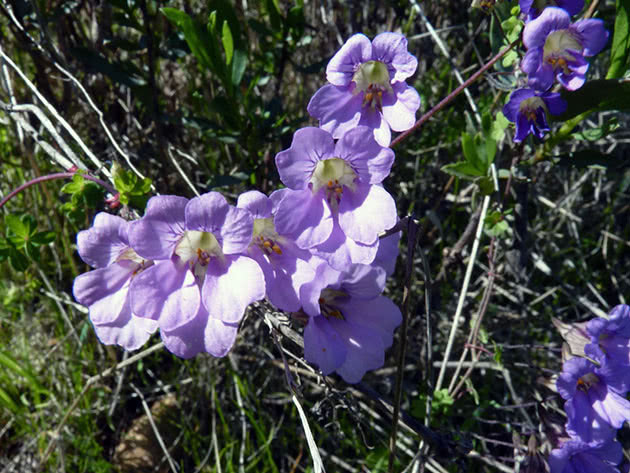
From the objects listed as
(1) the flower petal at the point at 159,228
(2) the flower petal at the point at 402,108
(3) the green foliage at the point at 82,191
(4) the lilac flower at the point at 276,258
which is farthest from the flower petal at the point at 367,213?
(3) the green foliage at the point at 82,191

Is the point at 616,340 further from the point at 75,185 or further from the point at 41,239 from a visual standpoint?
the point at 41,239

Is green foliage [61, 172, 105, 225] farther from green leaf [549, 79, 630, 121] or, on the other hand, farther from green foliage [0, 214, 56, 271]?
green leaf [549, 79, 630, 121]

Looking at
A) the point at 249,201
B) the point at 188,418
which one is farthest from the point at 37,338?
the point at 249,201

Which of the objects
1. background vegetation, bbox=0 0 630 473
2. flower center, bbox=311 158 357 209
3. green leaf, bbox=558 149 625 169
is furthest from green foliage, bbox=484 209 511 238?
flower center, bbox=311 158 357 209

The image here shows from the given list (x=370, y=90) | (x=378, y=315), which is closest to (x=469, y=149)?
(x=370, y=90)

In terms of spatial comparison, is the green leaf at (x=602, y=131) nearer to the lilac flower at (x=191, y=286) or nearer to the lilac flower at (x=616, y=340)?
the lilac flower at (x=616, y=340)

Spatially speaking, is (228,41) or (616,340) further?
(228,41)
